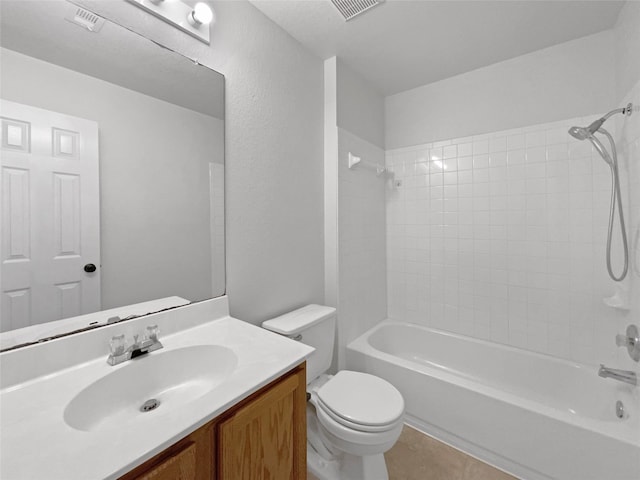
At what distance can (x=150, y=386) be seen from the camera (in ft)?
2.99

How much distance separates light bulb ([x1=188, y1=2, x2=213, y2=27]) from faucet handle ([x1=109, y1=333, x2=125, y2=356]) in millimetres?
1283

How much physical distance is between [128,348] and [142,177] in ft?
2.05

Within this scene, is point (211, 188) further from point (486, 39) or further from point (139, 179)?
point (486, 39)

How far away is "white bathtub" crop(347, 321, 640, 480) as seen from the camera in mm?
1225

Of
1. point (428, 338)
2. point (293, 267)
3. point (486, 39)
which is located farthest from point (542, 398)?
point (486, 39)

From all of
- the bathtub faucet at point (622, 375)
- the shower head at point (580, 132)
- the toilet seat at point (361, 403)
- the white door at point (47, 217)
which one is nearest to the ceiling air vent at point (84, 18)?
the white door at point (47, 217)

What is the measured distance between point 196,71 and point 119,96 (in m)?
0.35

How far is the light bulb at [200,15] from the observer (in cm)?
113

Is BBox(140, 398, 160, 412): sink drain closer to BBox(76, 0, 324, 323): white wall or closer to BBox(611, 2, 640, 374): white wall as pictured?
BBox(76, 0, 324, 323): white wall

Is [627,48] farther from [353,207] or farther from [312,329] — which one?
[312,329]

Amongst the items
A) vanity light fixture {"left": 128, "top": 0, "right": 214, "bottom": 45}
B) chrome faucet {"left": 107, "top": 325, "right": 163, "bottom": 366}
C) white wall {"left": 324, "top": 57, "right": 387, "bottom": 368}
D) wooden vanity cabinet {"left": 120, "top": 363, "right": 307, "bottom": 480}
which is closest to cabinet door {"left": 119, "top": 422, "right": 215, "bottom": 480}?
wooden vanity cabinet {"left": 120, "top": 363, "right": 307, "bottom": 480}

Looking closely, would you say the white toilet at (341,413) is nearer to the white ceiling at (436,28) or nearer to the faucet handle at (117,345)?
the faucet handle at (117,345)

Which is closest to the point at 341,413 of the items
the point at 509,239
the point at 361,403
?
the point at 361,403

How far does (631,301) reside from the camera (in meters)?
1.43
